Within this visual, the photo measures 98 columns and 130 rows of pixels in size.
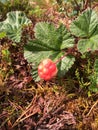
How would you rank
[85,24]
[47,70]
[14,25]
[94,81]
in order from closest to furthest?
[47,70]
[94,81]
[85,24]
[14,25]

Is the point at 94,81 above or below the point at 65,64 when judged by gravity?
below

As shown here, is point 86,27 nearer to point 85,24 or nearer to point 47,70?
point 85,24

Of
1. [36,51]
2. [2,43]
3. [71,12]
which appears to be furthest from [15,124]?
[71,12]

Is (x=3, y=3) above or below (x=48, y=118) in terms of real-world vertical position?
above

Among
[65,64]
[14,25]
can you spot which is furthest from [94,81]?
[14,25]

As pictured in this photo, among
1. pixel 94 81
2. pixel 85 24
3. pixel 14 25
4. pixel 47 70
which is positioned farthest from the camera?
pixel 14 25

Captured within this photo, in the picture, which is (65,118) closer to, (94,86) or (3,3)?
(94,86)
